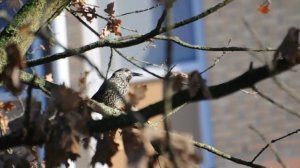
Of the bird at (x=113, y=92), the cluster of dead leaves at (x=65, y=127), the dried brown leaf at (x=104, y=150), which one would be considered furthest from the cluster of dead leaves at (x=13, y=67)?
the bird at (x=113, y=92)

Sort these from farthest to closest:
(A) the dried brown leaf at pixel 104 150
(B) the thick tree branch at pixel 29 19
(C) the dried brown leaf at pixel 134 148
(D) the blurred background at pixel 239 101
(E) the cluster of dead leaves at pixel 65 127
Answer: (D) the blurred background at pixel 239 101
(B) the thick tree branch at pixel 29 19
(A) the dried brown leaf at pixel 104 150
(E) the cluster of dead leaves at pixel 65 127
(C) the dried brown leaf at pixel 134 148

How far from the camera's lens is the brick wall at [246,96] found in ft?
31.7

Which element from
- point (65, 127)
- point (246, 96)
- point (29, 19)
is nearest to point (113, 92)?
point (29, 19)

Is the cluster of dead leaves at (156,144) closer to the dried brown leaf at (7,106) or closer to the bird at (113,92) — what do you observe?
the dried brown leaf at (7,106)

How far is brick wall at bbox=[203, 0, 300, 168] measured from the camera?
9.67 metres

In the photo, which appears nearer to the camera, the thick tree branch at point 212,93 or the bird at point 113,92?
the thick tree branch at point 212,93

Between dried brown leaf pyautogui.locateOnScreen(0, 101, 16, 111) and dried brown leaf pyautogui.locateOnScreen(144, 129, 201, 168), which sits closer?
dried brown leaf pyautogui.locateOnScreen(144, 129, 201, 168)

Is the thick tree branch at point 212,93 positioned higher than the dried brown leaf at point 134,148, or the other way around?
the thick tree branch at point 212,93

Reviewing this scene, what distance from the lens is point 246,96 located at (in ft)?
32.0

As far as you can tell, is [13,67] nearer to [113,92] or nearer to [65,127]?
[65,127]

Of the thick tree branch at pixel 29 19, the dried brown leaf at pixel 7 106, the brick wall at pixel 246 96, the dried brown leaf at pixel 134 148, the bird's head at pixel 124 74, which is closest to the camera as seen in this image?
the dried brown leaf at pixel 134 148

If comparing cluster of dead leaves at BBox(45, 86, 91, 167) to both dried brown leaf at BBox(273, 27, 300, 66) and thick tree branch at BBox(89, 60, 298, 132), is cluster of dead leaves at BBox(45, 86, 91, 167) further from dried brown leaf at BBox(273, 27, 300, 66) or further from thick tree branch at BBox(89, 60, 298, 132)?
dried brown leaf at BBox(273, 27, 300, 66)

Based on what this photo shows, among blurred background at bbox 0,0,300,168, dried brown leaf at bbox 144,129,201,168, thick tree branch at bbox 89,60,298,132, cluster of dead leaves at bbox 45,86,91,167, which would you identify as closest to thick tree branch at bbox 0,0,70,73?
cluster of dead leaves at bbox 45,86,91,167

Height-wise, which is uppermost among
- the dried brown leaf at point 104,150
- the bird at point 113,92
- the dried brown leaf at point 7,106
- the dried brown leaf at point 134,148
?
the dried brown leaf at point 134,148
